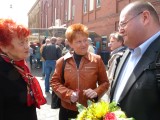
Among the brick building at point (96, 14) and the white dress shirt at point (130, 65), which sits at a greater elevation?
the brick building at point (96, 14)

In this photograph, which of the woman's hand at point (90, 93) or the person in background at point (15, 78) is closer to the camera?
the person in background at point (15, 78)

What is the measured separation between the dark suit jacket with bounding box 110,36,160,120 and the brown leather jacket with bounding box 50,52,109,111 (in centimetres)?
103

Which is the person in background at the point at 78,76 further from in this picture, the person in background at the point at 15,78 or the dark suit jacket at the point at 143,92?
the dark suit jacket at the point at 143,92

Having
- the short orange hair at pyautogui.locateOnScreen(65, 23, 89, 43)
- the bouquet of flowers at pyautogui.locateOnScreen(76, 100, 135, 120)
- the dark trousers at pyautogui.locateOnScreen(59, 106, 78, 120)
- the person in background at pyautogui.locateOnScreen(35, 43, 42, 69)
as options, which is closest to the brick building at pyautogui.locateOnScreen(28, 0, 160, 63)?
the person in background at pyautogui.locateOnScreen(35, 43, 42, 69)

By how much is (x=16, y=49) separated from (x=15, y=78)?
300 millimetres

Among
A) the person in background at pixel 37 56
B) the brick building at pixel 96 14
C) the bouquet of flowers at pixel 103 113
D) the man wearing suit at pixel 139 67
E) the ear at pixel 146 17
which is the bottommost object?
the person in background at pixel 37 56

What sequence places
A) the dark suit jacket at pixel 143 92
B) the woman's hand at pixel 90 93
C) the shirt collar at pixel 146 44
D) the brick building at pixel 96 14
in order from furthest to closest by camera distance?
1. the brick building at pixel 96 14
2. the woman's hand at pixel 90 93
3. the shirt collar at pixel 146 44
4. the dark suit jacket at pixel 143 92

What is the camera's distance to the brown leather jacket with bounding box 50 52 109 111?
3346 mm

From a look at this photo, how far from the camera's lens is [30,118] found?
2.77m

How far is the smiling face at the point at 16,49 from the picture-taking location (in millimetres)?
2773

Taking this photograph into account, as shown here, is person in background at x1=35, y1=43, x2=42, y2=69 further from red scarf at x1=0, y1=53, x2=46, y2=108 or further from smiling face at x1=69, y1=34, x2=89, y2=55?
red scarf at x1=0, y1=53, x2=46, y2=108

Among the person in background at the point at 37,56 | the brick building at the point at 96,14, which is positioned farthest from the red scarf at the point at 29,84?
the person in background at the point at 37,56

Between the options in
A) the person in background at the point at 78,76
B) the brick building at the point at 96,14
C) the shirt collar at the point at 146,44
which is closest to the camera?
the shirt collar at the point at 146,44

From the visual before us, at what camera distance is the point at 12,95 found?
8.59 feet
